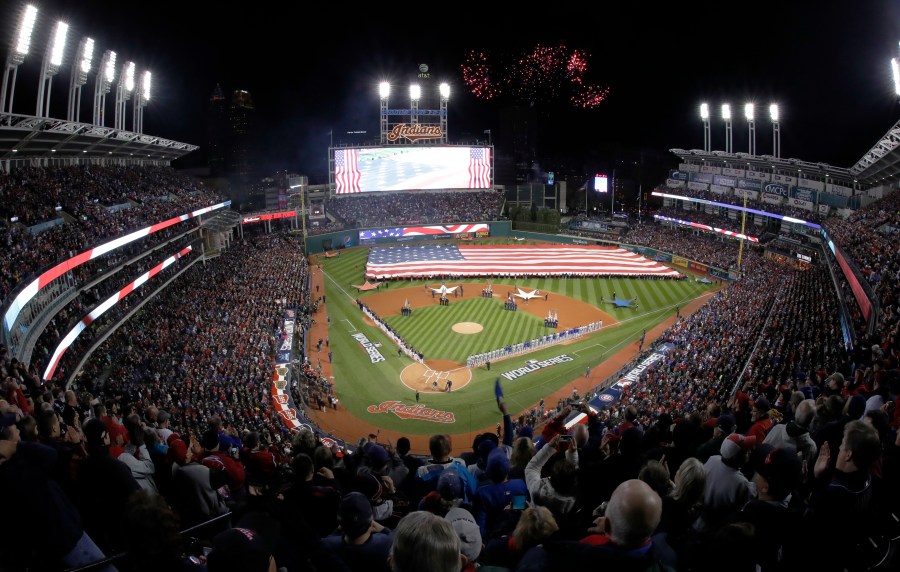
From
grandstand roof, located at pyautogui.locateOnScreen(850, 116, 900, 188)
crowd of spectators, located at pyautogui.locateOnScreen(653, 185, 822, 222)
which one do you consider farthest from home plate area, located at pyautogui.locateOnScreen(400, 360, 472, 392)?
crowd of spectators, located at pyautogui.locateOnScreen(653, 185, 822, 222)

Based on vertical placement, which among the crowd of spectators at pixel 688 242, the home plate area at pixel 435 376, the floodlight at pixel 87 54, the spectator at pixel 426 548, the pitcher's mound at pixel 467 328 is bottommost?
the home plate area at pixel 435 376

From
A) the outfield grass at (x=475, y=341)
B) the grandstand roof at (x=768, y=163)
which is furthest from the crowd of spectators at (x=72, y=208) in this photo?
the grandstand roof at (x=768, y=163)

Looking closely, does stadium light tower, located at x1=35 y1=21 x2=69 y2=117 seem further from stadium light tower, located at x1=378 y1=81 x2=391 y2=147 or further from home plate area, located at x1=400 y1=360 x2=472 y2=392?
stadium light tower, located at x1=378 y1=81 x2=391 y2=147

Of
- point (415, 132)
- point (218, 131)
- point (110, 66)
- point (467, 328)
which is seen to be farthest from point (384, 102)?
point (218, 131)

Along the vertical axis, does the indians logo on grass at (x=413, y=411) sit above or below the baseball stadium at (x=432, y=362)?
below

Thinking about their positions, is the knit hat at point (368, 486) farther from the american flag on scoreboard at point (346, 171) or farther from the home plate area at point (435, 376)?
the american flag on scoreboard at point (346, 171)

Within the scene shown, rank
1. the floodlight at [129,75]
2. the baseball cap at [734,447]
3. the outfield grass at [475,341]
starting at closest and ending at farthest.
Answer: the baseball cap at [734,447] < the outfield grass at [475,341] < the floodlight at [129,75]

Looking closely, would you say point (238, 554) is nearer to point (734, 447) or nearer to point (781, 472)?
point (781, 472)

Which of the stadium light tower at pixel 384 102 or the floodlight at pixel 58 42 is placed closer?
the floodlight at pixel 58 42
